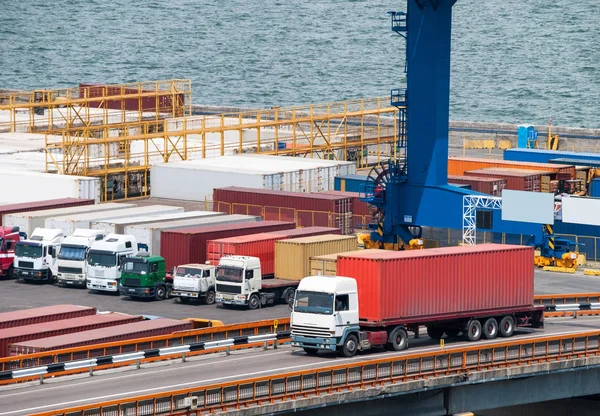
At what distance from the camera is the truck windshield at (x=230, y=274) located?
2121 inches

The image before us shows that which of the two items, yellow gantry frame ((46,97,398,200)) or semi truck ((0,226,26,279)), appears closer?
semi truck ((0,226,26,279))

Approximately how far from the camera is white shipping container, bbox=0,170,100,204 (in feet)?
241

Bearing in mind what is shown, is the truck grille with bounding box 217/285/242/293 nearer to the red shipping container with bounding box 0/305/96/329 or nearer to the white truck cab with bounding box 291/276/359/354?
the red shipping container with bounding box 0/305/96/329

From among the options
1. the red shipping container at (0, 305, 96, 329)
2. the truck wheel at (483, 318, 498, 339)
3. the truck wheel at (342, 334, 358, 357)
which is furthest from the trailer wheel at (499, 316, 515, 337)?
the red shipping container at (0, 305, 96, 329)

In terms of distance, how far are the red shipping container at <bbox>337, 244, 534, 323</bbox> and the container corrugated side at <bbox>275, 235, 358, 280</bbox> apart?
31.1ft

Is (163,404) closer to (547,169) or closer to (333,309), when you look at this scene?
(333,309)

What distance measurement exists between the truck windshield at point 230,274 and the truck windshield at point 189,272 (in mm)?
1164

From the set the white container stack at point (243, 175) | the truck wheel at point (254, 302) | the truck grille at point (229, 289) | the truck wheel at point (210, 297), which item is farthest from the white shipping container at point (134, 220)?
the white container stack at point (243, 175)

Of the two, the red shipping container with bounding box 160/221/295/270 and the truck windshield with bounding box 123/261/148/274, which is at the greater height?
the red shipping container with bounding box 160/221/295/270

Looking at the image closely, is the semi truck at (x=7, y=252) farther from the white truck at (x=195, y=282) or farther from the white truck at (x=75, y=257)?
the white truck at (x=195, y=282)

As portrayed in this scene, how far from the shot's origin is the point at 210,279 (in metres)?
55.4

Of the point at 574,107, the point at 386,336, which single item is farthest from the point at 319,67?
the point at 386,336

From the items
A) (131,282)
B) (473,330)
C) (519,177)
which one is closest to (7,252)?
(131,282)

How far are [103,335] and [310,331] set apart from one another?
652 centimetres
